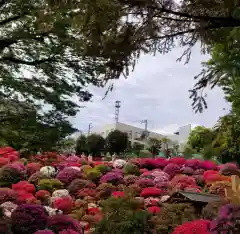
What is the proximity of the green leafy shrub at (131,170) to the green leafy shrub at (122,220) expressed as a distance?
18.0 feet

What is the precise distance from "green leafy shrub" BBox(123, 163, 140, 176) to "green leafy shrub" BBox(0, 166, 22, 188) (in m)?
3.16

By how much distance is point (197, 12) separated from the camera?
3.31 m

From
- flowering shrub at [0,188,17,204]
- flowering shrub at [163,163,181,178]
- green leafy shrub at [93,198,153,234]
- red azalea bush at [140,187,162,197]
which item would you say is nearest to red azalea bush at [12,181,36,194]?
flowering shrub at [0,188,17,204]

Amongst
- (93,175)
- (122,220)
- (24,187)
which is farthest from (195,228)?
(93,175)

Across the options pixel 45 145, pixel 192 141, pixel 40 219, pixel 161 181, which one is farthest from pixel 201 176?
pixel 192 141

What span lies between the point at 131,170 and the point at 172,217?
5.68 meters

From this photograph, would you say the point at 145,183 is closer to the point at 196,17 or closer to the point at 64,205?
the point at 64,205

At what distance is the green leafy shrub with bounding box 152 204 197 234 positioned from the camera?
838 cm

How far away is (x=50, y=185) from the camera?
41.8 feet

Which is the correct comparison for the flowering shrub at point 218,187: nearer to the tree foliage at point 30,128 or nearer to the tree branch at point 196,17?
the tree foliage at point 30,128

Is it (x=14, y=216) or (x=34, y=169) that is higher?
(x=34, y=169)

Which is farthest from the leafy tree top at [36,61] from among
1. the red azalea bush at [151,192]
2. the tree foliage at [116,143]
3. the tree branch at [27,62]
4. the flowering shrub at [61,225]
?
the tree foliage at [116,143]

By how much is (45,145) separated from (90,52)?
3.95 meters

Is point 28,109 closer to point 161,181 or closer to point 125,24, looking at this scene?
point 125,24
